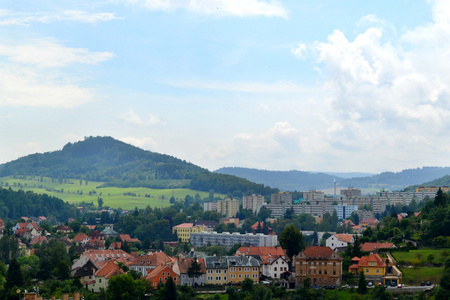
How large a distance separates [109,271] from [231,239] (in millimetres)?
73433

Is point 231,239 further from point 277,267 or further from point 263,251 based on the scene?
point 277,267

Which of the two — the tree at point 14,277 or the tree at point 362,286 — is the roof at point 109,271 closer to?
the tree at point 14,277

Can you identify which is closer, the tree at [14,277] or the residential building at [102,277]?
the tree at [14,277]

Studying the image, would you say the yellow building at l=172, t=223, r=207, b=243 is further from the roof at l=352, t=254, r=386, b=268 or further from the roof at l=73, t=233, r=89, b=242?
the roof at l=352, t=254, r=386, b=268

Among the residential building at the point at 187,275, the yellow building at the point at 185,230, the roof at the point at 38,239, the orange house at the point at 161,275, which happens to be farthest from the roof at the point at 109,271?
the yellow building at the point at 185,230

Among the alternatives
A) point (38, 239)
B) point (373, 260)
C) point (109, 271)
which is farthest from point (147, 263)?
point (38, 239)

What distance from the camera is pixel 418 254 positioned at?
7838 centimetres

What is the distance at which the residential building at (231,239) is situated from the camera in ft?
466

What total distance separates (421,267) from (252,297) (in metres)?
18.6

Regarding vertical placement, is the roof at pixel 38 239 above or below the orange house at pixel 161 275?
above

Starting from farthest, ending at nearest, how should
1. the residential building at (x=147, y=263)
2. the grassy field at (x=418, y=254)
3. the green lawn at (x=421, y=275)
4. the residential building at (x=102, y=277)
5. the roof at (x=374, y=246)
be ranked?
the residential building at (x=147, y=263)
the roof at (x=374, y=246)
the residential building at (x=102, y=277)
the grassy field at (x=418, y=254)
the green lawn at (x=421, y=275)

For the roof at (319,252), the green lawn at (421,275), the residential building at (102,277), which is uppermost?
the roof at (319,252)

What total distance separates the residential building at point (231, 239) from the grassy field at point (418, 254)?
199ft

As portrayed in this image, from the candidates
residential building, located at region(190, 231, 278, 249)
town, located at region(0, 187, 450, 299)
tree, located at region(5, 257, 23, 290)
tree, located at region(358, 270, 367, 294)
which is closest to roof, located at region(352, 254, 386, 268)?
town, located at region(0, 187, 450, 299)
